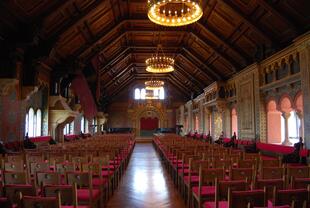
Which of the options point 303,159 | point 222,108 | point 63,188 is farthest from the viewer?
point 222,108

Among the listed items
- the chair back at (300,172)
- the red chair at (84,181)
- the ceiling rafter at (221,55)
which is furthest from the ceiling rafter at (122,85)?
the chair back at (300,172)

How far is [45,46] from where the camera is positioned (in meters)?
11.9

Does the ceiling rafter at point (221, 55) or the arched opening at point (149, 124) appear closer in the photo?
the ceiling rafter at point (221, 55)

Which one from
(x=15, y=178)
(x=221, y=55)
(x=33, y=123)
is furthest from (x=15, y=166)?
(x=221, y=55)

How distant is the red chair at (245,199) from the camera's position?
2934 millimetres

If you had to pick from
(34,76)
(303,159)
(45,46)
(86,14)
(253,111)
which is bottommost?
(303,159)

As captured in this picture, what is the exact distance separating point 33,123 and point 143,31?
8.22 meters

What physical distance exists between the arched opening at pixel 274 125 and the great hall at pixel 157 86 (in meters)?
0.05

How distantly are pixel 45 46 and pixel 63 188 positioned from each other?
31.8 ft

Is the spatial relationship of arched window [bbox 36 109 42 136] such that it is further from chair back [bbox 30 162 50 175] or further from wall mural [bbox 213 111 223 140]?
wall mural [bbox 213 111 223 140]

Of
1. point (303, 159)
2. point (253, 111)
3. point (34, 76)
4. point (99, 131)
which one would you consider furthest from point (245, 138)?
point (99, 131)

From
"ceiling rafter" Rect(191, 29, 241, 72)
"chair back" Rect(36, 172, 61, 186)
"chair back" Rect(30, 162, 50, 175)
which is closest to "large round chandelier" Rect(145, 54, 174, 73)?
"ceiling rafter" Rect(191, 29, 241, 72)

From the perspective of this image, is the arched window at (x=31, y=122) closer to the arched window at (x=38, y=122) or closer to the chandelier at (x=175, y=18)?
the arched window at (x=38, y=122)

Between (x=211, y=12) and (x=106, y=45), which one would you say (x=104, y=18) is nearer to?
(x=106, y=45)
